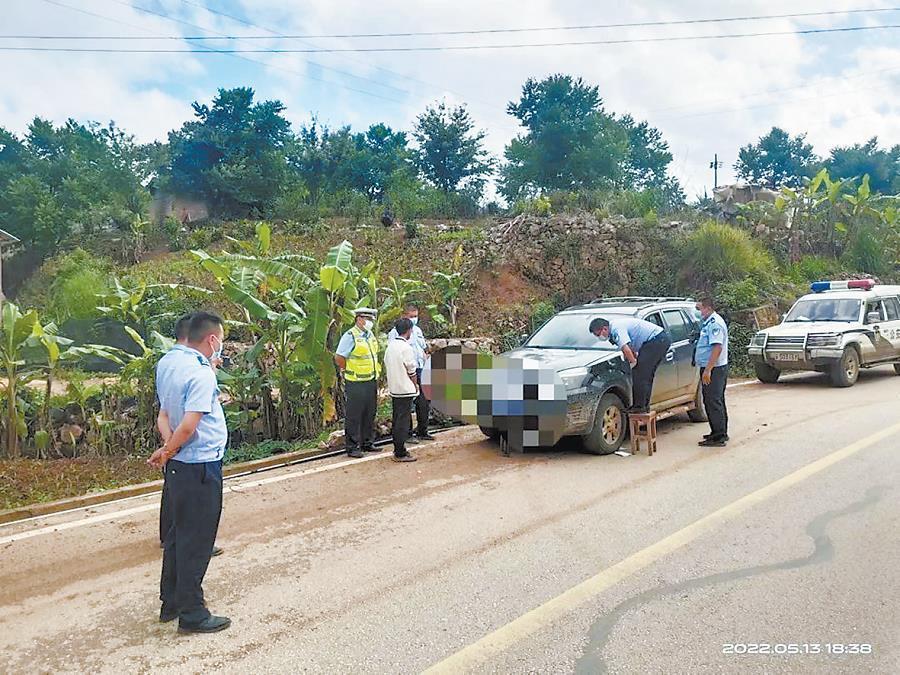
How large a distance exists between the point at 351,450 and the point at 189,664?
16.5ft

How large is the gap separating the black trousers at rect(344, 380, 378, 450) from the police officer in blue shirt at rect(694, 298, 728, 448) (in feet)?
13.2

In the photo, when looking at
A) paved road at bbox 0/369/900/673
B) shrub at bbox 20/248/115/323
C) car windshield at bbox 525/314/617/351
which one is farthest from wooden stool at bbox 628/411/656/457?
shrub at bbox 20/248/115/323

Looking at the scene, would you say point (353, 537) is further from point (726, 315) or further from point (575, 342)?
point (726, 315)

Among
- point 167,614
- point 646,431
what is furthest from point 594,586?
point 646,431

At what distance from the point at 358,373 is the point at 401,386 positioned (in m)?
0.54

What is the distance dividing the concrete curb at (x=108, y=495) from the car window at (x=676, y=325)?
17.1ft

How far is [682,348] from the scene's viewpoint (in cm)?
987

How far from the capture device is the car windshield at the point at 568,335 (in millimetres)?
9008

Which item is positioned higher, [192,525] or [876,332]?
[876,332]

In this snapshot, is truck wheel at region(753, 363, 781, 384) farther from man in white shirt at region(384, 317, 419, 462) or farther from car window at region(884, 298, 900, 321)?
man in white shirt at region(384, 317, 419, 462)

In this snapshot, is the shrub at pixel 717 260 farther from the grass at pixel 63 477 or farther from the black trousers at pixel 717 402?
the grass at pixel 63 477

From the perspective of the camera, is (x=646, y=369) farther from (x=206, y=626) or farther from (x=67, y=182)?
(x=67, y=182)

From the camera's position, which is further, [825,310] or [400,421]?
[825,310]

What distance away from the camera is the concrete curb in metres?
6.65
